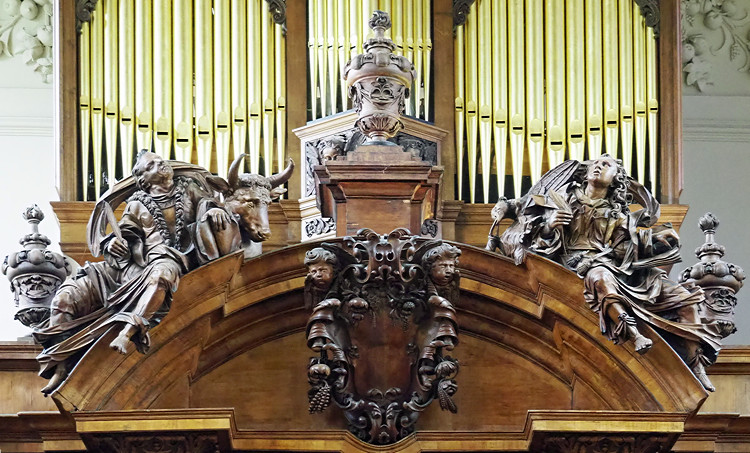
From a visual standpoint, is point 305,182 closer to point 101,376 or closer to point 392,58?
point 392,58

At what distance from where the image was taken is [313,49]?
16828 millimetres

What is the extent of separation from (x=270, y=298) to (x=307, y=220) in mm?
2131

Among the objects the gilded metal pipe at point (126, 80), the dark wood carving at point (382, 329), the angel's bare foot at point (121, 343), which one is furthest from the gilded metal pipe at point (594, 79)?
the angel's bare foot at point (121, 343)

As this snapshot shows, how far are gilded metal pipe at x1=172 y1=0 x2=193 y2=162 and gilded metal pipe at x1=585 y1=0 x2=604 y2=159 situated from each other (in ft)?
8.96

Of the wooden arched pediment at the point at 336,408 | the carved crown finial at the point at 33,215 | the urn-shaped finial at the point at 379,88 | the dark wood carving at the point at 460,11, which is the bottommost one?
the wooden arched pediment at the point at 336,408

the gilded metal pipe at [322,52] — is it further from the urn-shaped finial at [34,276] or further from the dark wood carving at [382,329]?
the dark wood carving at [382,329]

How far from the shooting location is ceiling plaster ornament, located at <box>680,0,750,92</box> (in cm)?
1778

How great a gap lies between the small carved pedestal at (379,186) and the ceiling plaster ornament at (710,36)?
4254 mm

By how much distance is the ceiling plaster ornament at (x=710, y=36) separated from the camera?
58.3 feet

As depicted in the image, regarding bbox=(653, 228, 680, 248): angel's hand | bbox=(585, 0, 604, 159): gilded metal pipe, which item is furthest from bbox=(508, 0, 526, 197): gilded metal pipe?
bbox=(653, 228, 680, 248): angel's hand

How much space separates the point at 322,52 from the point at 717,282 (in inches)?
142

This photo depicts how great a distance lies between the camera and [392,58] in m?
14.4

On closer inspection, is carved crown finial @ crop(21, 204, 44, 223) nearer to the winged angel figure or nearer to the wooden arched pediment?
the wooden arched pediment

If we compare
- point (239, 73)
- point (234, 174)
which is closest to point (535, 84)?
point (239, 73)
